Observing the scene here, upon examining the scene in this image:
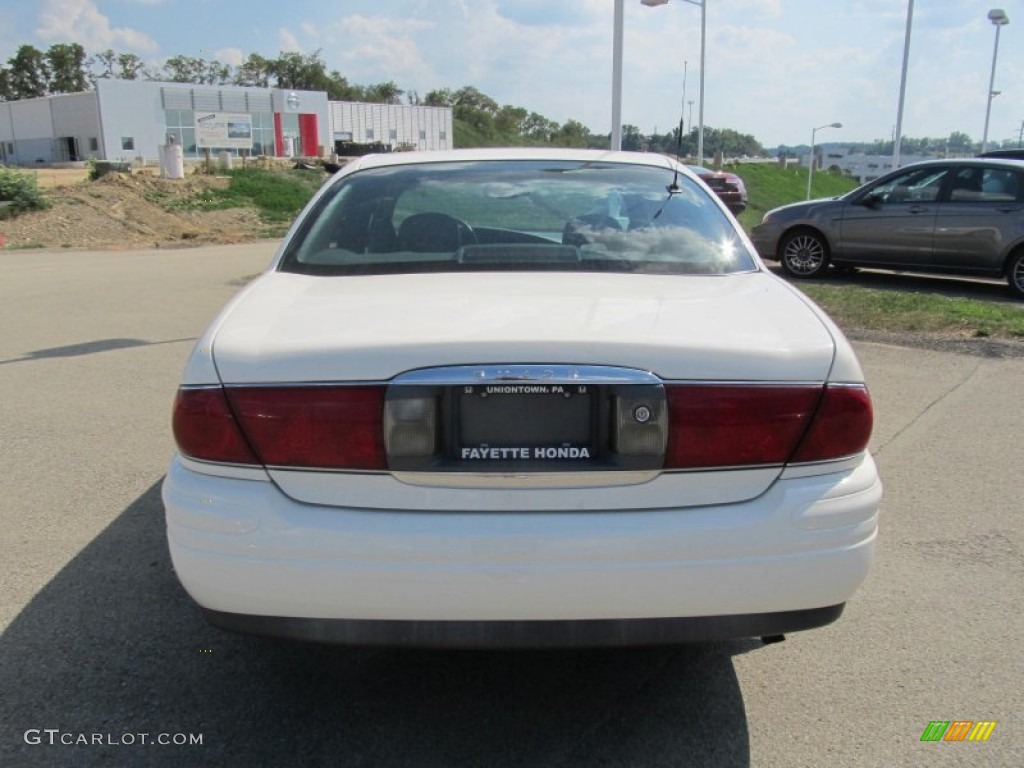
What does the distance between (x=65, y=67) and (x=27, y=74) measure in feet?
14.8

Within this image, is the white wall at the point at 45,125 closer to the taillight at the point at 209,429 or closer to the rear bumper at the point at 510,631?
the taillight at the point at 209,429

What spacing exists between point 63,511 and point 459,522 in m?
2.90

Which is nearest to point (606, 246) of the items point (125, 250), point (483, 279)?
point (483, 279)

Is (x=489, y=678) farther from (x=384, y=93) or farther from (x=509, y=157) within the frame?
(x=384, y=93)

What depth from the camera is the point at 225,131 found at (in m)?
67.9

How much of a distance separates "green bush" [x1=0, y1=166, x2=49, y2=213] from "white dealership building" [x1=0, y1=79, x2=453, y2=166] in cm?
4553

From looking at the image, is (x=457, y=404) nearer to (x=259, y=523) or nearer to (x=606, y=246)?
(x=259, y=523)

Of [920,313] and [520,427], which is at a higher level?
[520,427]

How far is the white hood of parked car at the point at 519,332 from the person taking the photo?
2.24 metres

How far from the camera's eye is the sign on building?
220ft

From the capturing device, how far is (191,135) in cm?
7381

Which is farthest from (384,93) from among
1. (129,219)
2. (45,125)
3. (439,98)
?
(129,219)

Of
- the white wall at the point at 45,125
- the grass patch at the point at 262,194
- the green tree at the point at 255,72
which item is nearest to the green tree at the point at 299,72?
the green tree at the point at 255,72

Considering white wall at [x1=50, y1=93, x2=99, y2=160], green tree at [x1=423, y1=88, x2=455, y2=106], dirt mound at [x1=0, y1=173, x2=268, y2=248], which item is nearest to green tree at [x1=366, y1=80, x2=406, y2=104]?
green tree at [x1=423, y1=88, x2=455, y2=106]
